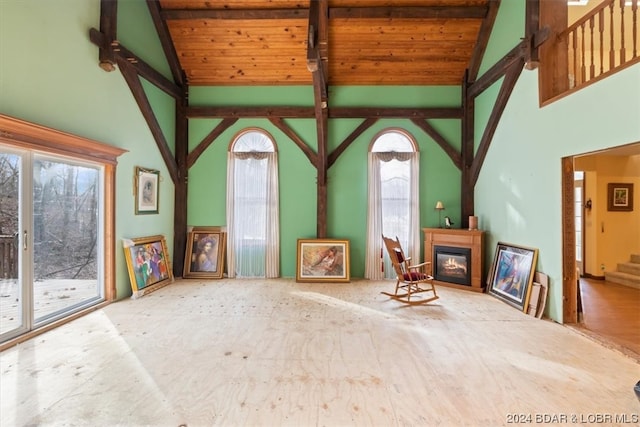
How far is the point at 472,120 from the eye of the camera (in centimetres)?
548

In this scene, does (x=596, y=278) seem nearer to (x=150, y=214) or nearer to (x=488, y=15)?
(x=488, y=15)

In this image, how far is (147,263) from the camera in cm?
471

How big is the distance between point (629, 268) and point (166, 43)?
967 cm

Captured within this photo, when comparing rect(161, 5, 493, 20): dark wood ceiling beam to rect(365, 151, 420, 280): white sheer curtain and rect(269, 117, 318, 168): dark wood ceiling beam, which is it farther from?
rect(365, 151, 420, 280): white sheer curtain

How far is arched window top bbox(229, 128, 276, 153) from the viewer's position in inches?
226

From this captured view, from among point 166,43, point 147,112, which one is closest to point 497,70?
point 166,43

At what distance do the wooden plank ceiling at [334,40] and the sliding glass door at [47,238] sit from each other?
2949mm

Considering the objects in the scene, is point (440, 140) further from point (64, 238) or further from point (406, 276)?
point (64, 238)

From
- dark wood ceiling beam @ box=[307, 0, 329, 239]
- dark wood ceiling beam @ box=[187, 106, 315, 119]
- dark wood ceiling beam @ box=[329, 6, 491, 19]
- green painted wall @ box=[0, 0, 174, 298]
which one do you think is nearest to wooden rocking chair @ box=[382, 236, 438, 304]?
dark wood ceiling beam @ box=[307, 0, 329, 239]

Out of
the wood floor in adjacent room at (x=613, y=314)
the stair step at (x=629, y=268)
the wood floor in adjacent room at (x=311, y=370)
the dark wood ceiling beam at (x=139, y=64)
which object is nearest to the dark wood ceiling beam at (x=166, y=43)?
the dark wood ceiling beam at (x=139, y=64)

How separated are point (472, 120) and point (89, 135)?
20.9 ft

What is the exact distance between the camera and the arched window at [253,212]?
5.68m

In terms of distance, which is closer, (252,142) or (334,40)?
(334,40)

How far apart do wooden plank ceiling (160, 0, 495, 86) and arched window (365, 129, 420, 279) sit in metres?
1.36
